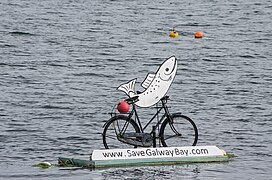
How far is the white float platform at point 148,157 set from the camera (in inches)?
768

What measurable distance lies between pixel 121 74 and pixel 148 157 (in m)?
18.8

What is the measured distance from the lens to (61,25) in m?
55.7

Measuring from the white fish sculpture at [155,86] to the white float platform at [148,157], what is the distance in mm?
1279

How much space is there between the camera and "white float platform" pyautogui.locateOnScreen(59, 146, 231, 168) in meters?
19.5

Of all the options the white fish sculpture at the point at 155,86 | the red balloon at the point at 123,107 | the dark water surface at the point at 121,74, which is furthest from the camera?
the dark water surface at the point at 121,74

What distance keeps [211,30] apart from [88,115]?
95.9 feet

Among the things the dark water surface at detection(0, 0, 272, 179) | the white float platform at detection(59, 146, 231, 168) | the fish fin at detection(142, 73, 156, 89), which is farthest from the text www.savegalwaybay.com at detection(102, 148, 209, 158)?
the fish fin at detection(142, 73, 156, 89)

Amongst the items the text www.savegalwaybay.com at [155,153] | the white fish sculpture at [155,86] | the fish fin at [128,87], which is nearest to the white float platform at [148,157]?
the text www.savegalwaybay.com at [155,153]

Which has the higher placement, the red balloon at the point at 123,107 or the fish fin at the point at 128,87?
the fish fin at the point at 128,87

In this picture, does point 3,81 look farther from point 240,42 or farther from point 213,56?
point 240,42

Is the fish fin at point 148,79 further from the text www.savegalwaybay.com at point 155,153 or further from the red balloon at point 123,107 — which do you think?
the text www.savegalwaybay.com at point 155,153

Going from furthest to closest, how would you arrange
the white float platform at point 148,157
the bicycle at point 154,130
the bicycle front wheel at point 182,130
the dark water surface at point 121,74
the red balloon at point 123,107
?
the dark water surface at point 121,74
the bicycle front wheel at point 182,130
the bicycle at point 154,130
the red balloon at point 123,107
the white float platform at point 148,157

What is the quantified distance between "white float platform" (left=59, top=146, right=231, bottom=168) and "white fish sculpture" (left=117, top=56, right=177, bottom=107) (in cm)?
128

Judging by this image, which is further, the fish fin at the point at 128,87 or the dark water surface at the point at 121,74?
the dark water surface at the point at 121,74
